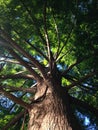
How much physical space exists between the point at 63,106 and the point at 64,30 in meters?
2.28

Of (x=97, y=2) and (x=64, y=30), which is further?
(x=64, y=30)

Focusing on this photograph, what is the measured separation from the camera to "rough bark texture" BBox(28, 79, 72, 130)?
3916 mm

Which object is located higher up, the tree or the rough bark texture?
the tree

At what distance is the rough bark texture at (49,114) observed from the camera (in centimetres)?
392

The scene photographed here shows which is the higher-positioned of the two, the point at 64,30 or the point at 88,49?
the point at 64,30

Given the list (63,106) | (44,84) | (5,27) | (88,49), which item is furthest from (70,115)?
(5,27)

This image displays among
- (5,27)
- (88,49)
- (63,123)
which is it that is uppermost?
(5,27)

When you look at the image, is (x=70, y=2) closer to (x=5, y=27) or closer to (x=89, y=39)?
(x=89, y=39)

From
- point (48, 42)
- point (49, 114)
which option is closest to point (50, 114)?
point (49, 114)

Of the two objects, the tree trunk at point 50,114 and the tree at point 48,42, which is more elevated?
the tree at point 48,42

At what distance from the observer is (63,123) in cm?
392

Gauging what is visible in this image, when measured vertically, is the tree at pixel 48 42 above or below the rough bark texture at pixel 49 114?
above

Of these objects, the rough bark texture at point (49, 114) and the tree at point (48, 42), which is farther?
the tree at point (48, 42)

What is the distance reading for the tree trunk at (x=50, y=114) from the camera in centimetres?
392
